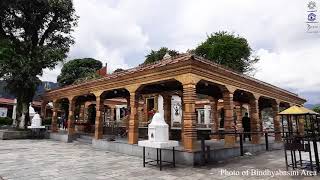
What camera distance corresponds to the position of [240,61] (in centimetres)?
3600

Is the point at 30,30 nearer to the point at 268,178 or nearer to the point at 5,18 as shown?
the point at 5,18

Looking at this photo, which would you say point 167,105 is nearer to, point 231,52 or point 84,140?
point 84,140

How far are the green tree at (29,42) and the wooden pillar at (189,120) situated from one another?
546 inches

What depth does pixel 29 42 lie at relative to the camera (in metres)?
19.7

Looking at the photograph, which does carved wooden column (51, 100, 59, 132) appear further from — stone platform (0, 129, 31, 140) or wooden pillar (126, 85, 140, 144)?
wooden pillar (126, 85, 140, 144)

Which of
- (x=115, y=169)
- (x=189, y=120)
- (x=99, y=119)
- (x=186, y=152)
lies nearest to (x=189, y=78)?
(x=189, y=120)

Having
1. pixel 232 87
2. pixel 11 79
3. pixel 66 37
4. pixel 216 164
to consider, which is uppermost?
pixel 66 37

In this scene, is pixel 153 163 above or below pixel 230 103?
below

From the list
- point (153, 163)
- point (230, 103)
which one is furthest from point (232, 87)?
point (153, 163)

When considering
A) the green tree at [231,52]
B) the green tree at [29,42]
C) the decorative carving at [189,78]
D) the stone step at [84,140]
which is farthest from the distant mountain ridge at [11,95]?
the green tree at [231,52]

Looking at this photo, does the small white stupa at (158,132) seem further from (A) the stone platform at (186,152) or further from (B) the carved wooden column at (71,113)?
(B) the carved wooden column at (71,113)

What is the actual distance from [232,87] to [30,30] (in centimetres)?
1675

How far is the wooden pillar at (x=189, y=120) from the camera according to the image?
9.07m

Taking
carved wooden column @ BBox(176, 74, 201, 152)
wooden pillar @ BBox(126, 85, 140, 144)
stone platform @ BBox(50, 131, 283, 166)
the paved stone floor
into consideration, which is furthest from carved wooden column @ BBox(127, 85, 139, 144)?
carved wooden column @ BBox(176, 74, 201, 152)
